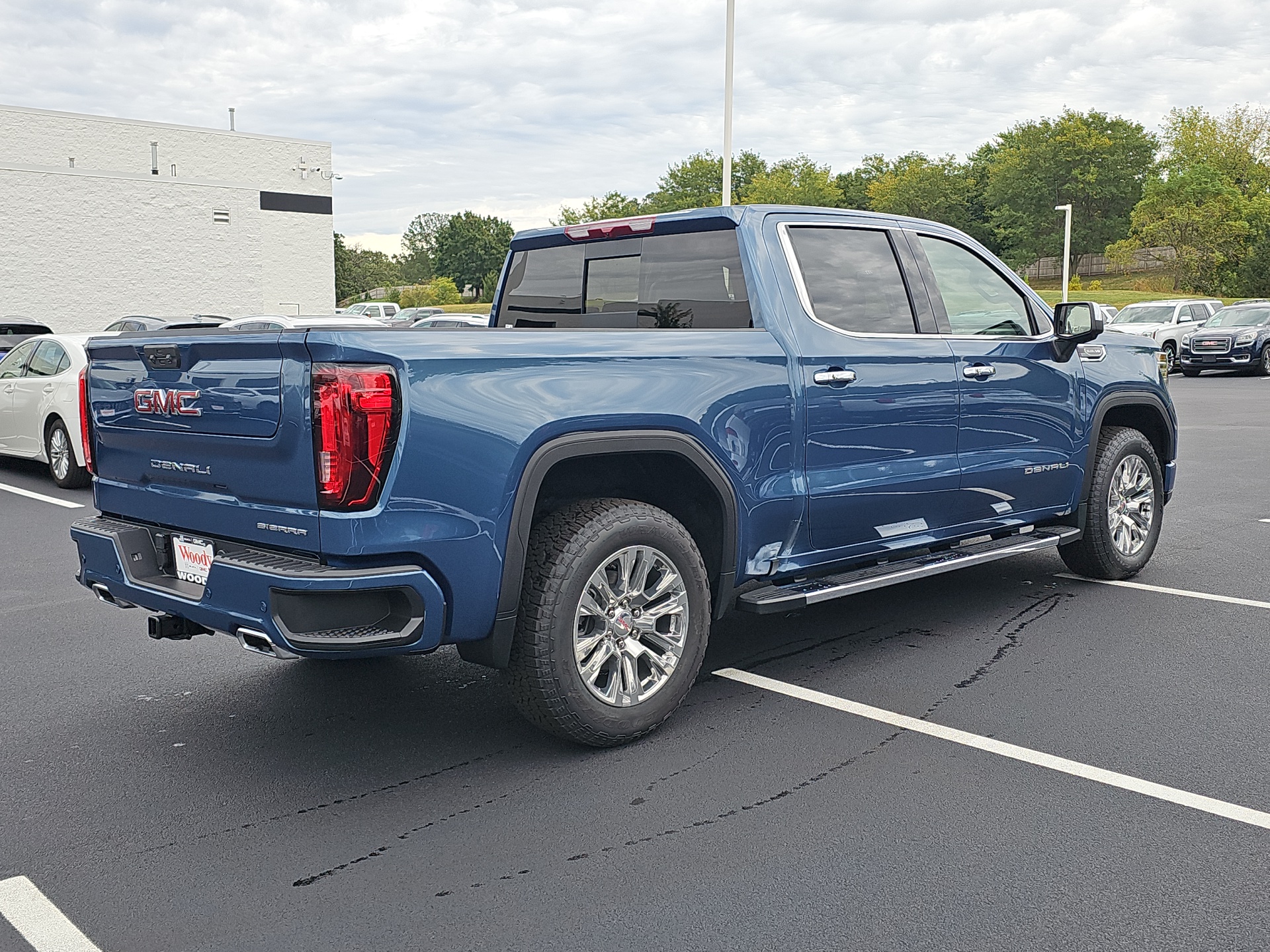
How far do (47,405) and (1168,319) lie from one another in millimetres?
28389

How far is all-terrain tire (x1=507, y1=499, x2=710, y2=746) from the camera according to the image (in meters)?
4.14

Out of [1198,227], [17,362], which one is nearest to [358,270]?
[1198,227]

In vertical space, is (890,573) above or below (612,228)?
below

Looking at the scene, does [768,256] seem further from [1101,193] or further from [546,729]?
[1101,193]

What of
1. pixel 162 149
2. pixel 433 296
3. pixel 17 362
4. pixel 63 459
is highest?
pixel 162 149

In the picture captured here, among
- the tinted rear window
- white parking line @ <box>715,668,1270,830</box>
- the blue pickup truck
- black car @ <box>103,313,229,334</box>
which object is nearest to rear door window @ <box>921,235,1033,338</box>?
the blue pickup truck

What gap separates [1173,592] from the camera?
6879 millimetres

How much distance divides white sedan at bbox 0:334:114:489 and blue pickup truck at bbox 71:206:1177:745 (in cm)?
699

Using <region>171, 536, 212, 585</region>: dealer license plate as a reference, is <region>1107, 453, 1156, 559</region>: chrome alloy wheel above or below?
below

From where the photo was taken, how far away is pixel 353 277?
116125 millimetres

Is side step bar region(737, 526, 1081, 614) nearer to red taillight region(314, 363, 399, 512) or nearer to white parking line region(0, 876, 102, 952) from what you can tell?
red taillight region(314, 363, 399, 512)

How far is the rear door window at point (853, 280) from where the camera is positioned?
5.28 metres

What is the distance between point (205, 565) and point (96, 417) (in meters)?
1.03

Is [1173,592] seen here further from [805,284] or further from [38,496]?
[38,496]
